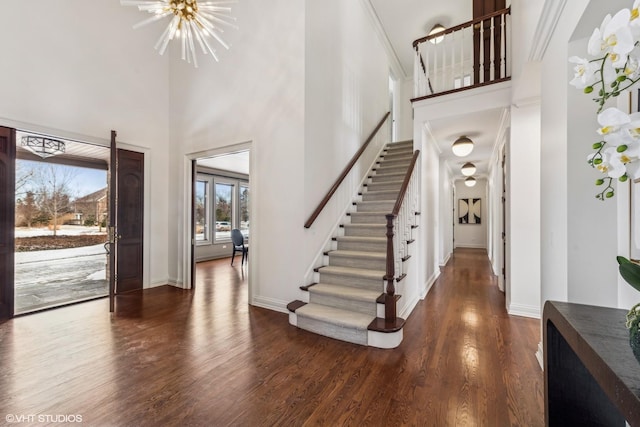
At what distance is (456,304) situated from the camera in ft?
12.7

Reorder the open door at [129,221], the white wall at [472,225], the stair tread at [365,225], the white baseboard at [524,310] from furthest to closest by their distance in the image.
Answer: the white wall at [472,225]
the open door at [129,221]
the stair tread at [365,225]
the white baseboard at [524,310]

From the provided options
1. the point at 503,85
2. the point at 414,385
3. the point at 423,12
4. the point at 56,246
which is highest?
the point at 423,12

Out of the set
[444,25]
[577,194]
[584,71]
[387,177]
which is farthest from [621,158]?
[444,25]

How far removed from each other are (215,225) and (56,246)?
409 cm

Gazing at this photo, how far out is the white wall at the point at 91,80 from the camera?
341 centimetres

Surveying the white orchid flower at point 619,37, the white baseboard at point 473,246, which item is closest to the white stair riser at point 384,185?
the white orchid flower at point 619,37

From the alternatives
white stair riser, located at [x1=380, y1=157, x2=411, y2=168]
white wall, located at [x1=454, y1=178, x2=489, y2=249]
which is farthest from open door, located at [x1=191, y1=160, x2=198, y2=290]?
white wall, located at [x1=454, y1=178, x2=489, y2=249]

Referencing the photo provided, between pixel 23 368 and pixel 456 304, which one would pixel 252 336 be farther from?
pixel 456 304

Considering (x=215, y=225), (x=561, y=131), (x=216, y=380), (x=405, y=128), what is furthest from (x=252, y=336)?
(x=405, y=128)

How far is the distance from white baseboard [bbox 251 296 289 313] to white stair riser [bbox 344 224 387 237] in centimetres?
146

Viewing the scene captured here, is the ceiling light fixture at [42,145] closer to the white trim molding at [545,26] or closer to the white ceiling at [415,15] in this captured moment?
the white trim molding at [545,26]

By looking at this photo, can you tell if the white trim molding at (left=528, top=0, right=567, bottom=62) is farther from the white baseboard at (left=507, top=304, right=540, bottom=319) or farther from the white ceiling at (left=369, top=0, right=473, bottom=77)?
the white ceiling at (left=369, top=0, right=473, bottom=77)

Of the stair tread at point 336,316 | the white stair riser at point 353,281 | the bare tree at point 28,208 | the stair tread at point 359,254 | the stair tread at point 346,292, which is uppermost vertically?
the bare tree at point 28,208

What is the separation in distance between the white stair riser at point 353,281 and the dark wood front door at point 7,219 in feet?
12.4
